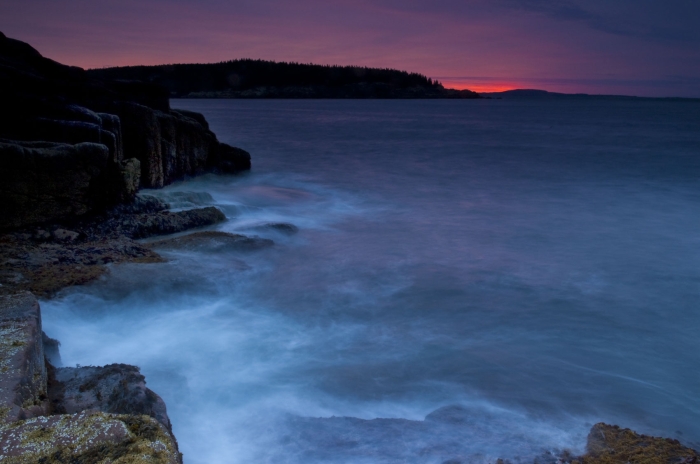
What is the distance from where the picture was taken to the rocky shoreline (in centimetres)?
215

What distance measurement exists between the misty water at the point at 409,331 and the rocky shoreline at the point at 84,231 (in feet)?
1.69

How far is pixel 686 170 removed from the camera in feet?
57.9

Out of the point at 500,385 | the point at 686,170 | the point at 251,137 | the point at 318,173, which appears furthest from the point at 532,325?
the point at 251,137

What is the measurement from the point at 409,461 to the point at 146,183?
8973 mm

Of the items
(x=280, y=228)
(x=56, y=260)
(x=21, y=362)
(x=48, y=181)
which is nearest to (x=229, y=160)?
(x=280, y=228)

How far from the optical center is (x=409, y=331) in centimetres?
604

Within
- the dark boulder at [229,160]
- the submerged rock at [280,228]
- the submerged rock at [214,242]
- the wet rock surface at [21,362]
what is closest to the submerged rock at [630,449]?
the wet rock surface at [21,362]

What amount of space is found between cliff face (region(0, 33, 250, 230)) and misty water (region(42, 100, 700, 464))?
1347 millimetres

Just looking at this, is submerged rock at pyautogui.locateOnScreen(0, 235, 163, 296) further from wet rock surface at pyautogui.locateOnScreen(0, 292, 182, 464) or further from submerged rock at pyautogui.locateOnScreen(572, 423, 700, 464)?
submerged rock at pyautogui.locateOnScreen(572, 423, 700, 464)

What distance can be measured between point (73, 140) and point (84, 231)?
1675 mm

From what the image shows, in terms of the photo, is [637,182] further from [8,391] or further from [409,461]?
[8,391]

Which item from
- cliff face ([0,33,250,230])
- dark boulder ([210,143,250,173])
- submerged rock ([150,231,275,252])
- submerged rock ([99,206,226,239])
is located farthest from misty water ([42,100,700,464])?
dark boulder ([210,143,250,173])

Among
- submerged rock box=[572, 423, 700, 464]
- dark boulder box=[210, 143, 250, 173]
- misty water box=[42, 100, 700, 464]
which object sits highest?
dark boulder box=[210, 143, 250, 173]

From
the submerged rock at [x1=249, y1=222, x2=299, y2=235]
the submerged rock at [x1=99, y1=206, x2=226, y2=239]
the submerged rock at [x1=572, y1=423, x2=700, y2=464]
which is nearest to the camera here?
the submerged rock at [x1=572, y1=423, x2=700, y2=464]
